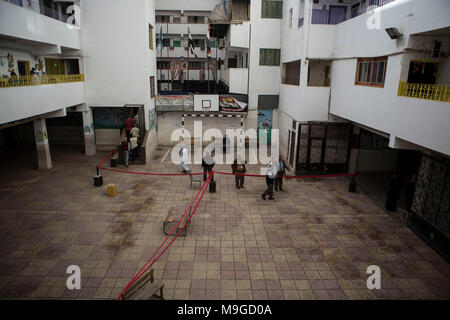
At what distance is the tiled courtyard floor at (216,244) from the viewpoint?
8.02 meters

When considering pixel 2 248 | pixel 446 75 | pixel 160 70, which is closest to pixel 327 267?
pixel 446 75

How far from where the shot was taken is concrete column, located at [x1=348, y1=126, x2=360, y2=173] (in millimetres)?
16641

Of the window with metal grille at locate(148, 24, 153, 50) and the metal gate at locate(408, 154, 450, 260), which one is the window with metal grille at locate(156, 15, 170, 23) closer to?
the window with metal grille at locate(148, 24, 153, 50)

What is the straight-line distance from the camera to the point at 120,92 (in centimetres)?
1916

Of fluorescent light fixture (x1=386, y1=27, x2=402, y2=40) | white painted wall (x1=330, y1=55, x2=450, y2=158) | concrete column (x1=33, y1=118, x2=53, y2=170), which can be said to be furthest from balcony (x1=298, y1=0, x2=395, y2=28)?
concrete column (x1=33, y1=118, x2=53, y2=170)

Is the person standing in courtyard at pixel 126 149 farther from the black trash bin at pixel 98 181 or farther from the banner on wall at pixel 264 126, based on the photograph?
the banner on wall at pixel 264 126

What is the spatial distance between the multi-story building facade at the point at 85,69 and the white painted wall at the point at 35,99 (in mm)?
46

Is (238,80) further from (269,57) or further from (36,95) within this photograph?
(36,95)

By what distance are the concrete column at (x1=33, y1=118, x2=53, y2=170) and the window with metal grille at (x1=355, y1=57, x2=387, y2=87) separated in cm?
1577

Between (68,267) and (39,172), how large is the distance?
9839 millimetres

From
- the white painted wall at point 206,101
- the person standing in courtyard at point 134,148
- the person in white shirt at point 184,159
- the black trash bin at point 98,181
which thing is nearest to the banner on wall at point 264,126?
the white painted wall at point 206,101

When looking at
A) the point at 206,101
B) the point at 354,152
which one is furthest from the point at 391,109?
the point at 206,101

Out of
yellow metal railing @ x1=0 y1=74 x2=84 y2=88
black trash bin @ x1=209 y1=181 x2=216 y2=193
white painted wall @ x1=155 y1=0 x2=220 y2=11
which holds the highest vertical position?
white painted wall @ x1=155 y1=0 x2=220 y2=11

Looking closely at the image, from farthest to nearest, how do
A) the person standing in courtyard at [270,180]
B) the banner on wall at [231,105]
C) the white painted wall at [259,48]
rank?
the banner on wall at [231,105] < the white painted wall at [259,48] < the person standing in courtyard at [270,180]
